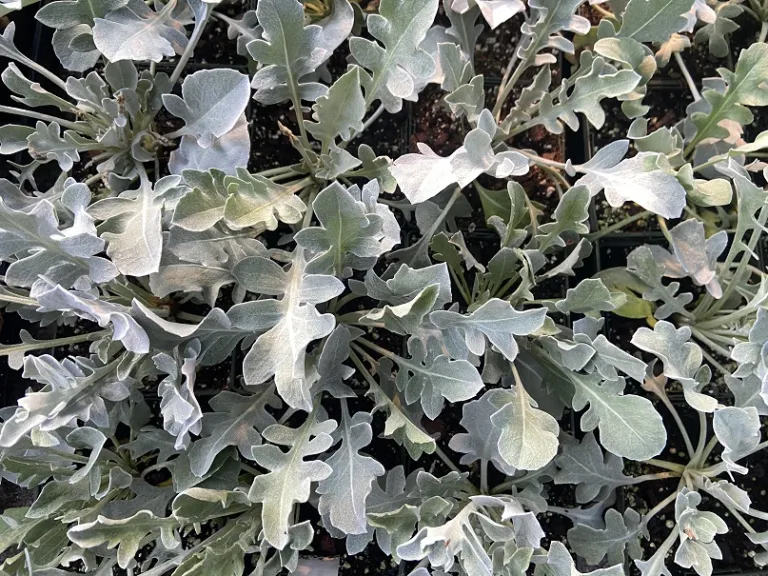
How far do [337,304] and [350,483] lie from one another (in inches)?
9.5

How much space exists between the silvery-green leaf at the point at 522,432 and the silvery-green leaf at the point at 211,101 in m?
0.44

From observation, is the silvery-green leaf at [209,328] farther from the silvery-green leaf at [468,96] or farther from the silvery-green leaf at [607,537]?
the silvery-green leaf at [607,537]

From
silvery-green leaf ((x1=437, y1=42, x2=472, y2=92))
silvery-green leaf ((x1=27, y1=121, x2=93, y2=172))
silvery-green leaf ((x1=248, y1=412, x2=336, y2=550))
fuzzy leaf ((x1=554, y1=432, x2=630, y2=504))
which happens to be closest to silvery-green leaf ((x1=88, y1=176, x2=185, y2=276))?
silvery-green leaf ((x1=27, y1=121, x2=93, y2=172))

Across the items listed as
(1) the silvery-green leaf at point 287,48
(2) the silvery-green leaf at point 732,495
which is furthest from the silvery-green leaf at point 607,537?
(1) the silvery-green leaf at point 287,48

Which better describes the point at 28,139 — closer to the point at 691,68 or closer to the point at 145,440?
the point at 145,440

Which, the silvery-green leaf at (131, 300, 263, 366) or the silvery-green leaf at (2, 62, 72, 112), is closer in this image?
the silvery-green leaf at (131, 300, 263, 366)

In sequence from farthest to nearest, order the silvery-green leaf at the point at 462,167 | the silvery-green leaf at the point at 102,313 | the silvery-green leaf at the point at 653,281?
the silvery-green leaf at the point at 653,281 < the silvery-green leaf at the point at 462,167 < the silvery-green leaf at the point at 102,313

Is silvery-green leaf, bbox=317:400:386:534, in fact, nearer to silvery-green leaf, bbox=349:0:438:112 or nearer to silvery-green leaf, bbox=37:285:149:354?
silvery-green leaf, bbox=37:285:149:354

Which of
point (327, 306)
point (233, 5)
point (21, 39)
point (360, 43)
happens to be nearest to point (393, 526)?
point (327, 306)

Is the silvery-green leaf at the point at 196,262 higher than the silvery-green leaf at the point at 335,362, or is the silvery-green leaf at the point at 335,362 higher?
the silvery-green leaf at the point at 196,262

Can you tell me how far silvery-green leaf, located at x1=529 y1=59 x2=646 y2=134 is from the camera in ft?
2.39

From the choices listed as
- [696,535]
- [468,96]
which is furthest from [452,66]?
[696,535]

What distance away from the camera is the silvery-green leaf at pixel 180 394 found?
1.96 feet

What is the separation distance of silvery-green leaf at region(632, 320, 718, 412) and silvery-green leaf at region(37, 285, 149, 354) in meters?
0.54
